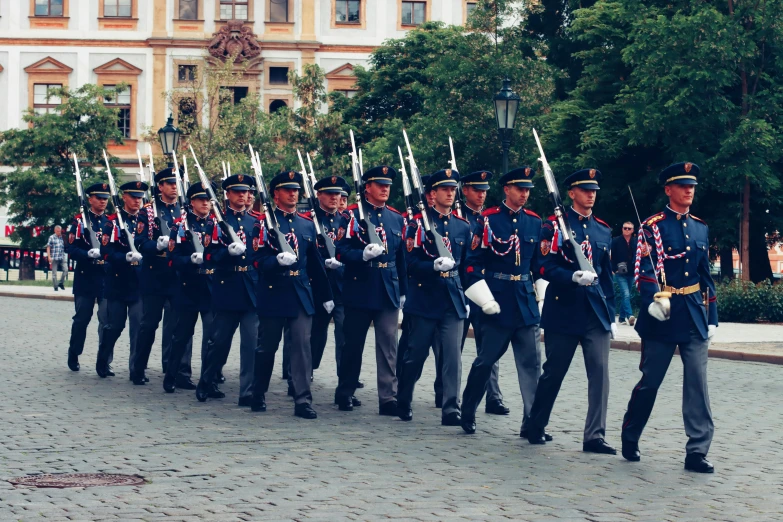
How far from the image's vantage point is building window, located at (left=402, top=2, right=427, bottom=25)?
6412 cm

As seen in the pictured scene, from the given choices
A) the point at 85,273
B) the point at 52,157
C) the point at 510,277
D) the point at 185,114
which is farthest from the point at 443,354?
the point at 52,157

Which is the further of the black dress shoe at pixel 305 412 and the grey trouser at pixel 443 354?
the black dress shoe at pixel 305 412

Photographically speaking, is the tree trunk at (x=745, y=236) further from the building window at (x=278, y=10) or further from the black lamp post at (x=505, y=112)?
the building window at (x=278, y=10)

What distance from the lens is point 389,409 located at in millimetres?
11758

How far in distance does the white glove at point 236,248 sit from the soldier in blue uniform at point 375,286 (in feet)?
2.82

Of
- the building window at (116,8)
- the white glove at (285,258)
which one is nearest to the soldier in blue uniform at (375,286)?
the white glove at (285,258)

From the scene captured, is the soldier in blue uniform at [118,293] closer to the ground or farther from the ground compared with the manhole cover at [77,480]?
farther from the ground

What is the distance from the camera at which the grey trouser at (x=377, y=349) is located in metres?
11.8

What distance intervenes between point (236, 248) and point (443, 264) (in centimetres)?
222

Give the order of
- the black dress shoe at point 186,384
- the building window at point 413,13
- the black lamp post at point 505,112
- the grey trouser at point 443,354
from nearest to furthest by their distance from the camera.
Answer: the grey trouser at point 443,354
the black dress shoe at point 186,384
the black lamp post at point 505,112
the building window at point 413,13

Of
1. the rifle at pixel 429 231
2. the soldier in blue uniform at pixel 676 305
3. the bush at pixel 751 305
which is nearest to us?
the soldier in blue uniform at pixel 676 305

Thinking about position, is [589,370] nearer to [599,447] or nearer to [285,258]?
[599,447]

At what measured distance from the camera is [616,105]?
29828 millimetres

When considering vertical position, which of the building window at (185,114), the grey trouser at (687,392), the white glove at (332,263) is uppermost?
the building window at (185,114)
